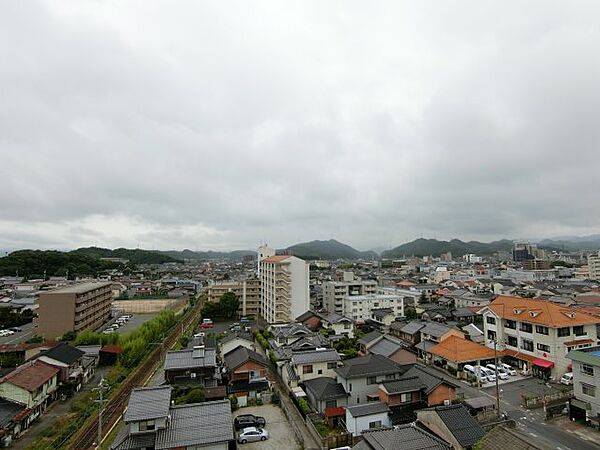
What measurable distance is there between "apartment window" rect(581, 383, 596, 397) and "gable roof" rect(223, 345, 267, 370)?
63.4 feet

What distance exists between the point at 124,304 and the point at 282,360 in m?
45.3

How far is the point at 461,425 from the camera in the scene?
14797 millimetres

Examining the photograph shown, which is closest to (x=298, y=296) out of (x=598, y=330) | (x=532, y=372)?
(x=532, y=372)

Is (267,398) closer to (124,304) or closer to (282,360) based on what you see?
(282,360)

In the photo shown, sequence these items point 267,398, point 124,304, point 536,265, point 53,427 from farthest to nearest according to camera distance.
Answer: point 536,265, point 124,304, point 267,398, point 53,427

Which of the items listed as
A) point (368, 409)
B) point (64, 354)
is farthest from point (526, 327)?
point (64, 354)

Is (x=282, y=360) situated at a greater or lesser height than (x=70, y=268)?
lesser

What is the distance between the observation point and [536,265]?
391 ft

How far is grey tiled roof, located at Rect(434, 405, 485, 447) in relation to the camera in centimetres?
1420

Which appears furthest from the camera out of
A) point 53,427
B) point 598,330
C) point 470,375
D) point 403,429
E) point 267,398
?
point 598,330

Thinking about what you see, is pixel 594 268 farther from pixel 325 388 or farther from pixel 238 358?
pixel 238 358

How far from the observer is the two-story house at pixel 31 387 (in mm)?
19797

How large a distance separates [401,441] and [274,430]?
8.62 metres

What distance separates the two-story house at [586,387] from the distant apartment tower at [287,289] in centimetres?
3170
